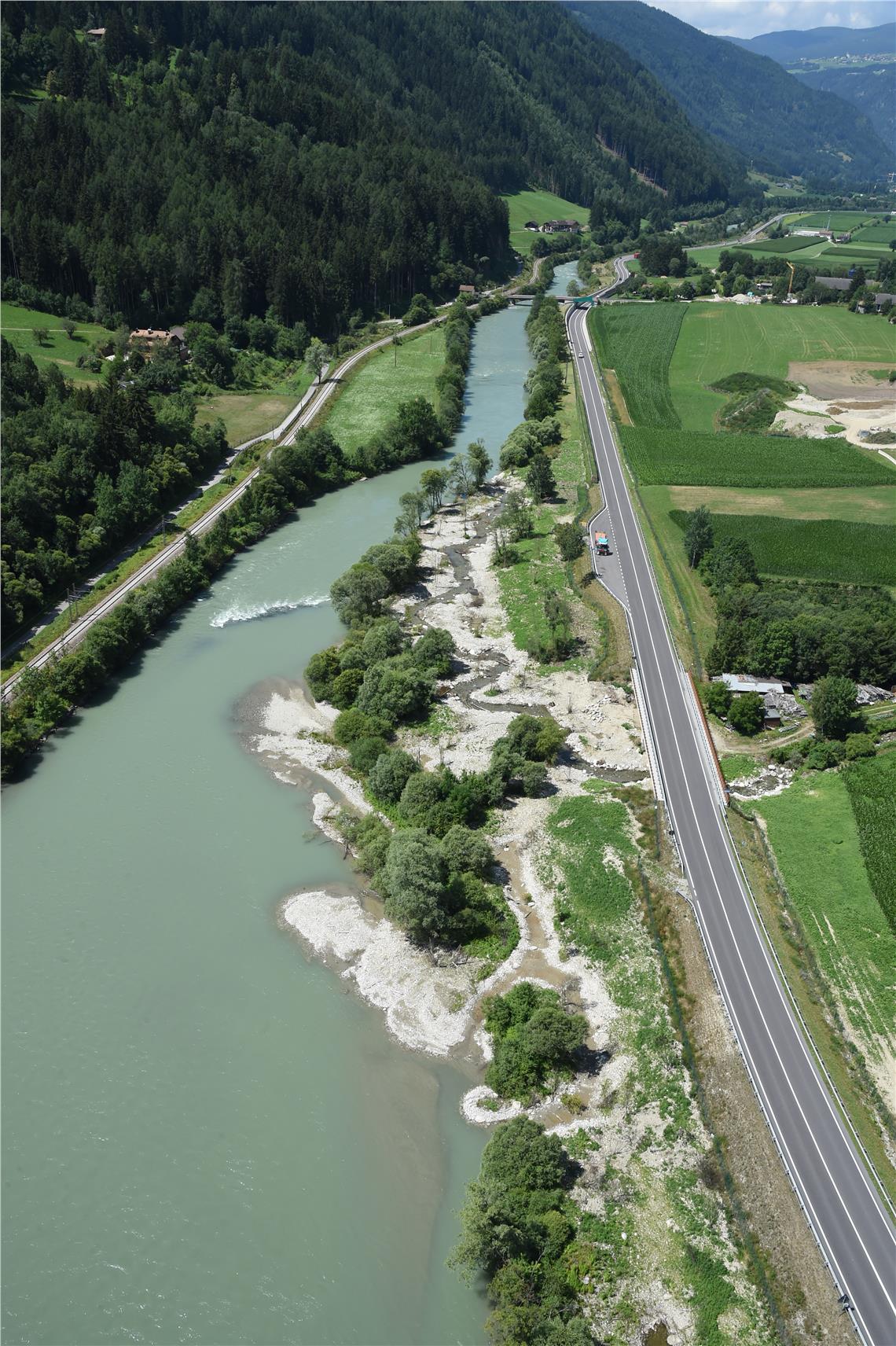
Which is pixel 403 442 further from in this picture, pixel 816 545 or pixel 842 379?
pixel 842 379

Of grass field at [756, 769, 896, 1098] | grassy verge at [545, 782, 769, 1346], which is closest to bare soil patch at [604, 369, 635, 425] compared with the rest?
grass field at [756, 769, 896, 1098]

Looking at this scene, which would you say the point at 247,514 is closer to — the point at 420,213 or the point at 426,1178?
the point at 426,1178

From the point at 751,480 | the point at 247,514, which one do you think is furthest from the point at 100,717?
the point at 751,480

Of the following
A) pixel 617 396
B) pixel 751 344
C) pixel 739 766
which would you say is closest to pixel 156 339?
pixel 617 396

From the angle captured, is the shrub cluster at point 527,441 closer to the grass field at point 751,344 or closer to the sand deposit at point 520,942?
the grass field at point 751,344

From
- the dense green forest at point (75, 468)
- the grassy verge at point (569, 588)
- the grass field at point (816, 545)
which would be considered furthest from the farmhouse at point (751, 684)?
the dense green forest at point (75, 468)

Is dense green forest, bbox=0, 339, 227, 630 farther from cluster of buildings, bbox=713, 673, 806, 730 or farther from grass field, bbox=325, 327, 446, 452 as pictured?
cluster of buildings, bbox=713, 673, 806, 730
